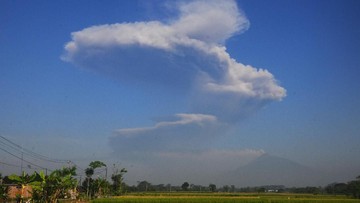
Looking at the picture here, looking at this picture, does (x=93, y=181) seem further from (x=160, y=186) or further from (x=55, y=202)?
(x=160, y=186)

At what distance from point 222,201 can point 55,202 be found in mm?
21329

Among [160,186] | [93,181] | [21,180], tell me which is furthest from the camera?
[160,186]

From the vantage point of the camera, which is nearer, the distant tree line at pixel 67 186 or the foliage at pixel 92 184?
the distant tree line at pixel 67 186

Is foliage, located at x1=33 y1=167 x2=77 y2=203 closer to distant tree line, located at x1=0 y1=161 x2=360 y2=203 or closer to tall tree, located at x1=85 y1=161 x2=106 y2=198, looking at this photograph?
distant tree line, located at x1=0 y1=161 x2=360 y2=203

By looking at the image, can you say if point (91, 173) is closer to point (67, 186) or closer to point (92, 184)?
point (92, 184)

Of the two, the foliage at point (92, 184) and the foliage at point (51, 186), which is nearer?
the foliage at point (51, 186)

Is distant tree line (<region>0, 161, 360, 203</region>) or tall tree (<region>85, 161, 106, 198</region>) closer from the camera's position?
distant tree line (<region>0, 161, 360, 203</region>)

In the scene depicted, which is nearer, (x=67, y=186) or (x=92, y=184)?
(x=67, y=186)

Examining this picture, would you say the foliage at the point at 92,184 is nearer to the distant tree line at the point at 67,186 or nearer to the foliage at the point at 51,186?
the distant tree line at the point at 67,186

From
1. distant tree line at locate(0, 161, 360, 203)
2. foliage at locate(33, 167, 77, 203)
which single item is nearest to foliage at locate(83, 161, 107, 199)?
distant tree line at locate(0, 161, 360, 203)

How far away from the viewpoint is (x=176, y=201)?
49.4 meters

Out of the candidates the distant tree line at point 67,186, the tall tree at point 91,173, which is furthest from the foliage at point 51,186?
the tall tree at point 91,173

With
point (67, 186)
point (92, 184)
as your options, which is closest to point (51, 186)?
point (67, 186)

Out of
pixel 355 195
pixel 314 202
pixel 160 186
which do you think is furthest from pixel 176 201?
pixel 160 186
